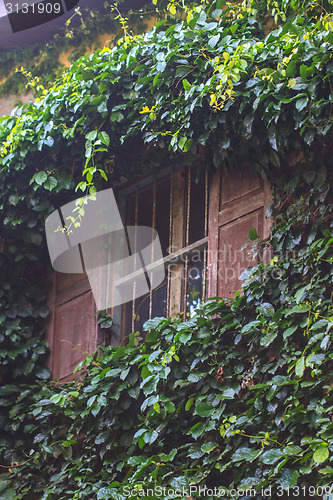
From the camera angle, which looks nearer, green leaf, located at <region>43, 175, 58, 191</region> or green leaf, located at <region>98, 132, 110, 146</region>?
green leaf, located at <region>98, 132, 110, 146</region>

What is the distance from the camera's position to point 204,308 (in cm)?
365

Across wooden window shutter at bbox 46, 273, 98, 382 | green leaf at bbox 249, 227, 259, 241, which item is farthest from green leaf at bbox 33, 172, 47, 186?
green leaf at bbox 249, 227, 259, 241

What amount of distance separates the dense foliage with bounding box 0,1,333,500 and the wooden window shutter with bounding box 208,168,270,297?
140 mm

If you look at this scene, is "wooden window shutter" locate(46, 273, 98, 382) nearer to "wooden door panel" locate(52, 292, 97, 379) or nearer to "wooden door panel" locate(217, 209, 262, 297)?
"wooden door panel" locate(52, 292, 97, 379)

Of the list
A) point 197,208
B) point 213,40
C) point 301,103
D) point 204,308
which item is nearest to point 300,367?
point 204,308

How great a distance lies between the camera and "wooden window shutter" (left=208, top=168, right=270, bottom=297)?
383 centimetres

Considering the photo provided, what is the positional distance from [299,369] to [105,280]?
72.8 inches

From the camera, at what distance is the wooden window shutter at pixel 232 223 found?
12.6ft

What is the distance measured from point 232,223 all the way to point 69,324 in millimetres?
Answer: 1483

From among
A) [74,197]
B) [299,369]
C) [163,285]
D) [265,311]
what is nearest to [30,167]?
[74,197]

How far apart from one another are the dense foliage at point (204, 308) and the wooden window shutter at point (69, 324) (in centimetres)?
13

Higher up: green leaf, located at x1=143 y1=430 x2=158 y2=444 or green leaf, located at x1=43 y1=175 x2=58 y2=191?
green leaf, located at x1=43 y1=175 x2=58 y2=191

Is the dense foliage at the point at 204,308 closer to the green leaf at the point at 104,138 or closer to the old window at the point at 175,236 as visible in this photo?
the green leaf at the point at 104,138

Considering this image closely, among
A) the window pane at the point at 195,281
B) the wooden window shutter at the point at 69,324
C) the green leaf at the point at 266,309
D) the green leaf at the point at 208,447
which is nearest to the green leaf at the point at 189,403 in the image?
the green leaf at the point at 208,447
